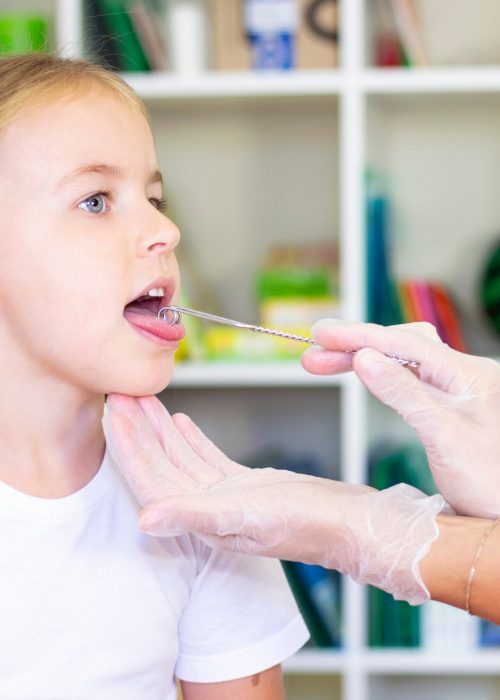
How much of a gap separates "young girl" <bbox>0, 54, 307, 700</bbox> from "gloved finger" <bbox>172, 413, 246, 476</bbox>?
0.21 feet

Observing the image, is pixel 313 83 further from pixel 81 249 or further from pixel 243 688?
pixel 243 688

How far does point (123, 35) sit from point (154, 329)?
1.25 meters

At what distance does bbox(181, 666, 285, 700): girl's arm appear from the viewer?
1131 mm

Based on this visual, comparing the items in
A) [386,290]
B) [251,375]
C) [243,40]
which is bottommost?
[251,375]

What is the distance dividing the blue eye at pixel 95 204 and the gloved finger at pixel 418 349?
27cm

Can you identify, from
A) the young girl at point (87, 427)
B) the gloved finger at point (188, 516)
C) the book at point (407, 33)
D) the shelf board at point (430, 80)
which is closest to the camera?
the gloved finger at point (188, 516)

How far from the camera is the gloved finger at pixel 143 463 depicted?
1008 mm

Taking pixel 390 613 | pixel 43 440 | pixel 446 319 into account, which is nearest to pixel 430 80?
pixel 446 319

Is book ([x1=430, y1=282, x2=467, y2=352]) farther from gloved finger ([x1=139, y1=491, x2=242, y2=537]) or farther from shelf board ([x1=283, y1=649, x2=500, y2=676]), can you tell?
gloved finger ([x1=139, y1=491, x2=242, y2=537])

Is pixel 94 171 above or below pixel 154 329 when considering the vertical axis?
above

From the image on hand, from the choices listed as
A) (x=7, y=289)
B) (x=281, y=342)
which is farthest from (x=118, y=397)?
(x=281, y=342)

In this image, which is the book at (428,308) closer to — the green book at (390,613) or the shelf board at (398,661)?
the green book at (390,613)

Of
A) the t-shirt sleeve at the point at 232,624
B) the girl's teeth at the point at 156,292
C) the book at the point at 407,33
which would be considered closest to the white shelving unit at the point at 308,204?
the book at the point at 407,33

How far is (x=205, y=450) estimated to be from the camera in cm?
113
